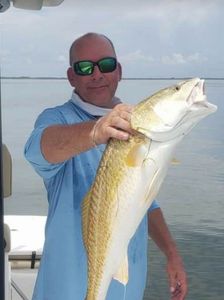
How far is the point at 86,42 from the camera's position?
8.29ft

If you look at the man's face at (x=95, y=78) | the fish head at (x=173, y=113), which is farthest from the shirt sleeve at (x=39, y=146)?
the fish head at (x=173, y=113)

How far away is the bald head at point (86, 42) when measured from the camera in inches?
99.6

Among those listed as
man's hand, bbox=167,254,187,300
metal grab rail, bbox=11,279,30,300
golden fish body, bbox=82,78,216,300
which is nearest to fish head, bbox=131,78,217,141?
golden fish body, bbox=82,78,216,300

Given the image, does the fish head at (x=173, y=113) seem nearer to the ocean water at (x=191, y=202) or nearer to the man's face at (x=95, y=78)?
the man's face at (x=95, y=78)

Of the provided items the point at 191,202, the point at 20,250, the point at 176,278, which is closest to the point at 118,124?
the point at 176,278

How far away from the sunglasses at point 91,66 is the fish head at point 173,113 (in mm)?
667

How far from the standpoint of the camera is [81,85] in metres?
2.52

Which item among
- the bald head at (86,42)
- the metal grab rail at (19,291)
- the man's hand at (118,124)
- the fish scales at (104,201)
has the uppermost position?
the bald head at (86,42)

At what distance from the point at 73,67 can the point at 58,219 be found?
1.73 feet

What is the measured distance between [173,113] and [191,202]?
14098mm

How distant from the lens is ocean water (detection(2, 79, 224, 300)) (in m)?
10.2

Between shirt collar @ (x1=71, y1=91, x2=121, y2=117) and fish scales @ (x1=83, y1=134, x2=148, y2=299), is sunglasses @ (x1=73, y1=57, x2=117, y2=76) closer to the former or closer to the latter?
shirt collar @ (x1=71, y1=91, x2=121, y2=117)

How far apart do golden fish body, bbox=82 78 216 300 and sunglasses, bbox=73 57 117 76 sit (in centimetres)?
58

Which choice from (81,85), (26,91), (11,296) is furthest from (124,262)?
(26,91)
